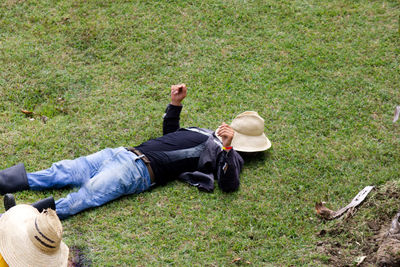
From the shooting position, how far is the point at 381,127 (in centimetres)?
602

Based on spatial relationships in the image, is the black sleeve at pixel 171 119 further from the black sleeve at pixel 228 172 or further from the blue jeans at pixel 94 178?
the black sleeve at pixel 228 172

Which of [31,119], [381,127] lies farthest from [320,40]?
[31,119]

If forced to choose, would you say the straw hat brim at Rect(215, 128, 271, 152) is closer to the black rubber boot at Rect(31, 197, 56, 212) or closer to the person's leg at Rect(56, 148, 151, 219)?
the person's leg at Rect(56, 148, 151, 219)

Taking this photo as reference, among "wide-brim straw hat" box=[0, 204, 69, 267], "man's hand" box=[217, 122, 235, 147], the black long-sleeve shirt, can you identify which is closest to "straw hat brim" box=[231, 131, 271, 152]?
the black long-sleeve shirt

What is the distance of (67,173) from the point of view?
4816mm

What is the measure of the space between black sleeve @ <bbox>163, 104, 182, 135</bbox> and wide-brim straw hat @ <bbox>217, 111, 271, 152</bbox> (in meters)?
0.69

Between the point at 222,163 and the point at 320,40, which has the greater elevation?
the point at 320,40

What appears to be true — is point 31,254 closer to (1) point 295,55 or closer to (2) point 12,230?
(2) point 12,230

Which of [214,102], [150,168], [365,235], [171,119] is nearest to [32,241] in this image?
[150,168]

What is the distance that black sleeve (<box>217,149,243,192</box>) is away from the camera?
480 cm

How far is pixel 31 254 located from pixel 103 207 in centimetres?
144

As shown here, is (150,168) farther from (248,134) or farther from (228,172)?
(248,134)

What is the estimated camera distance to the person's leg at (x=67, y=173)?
187 inches

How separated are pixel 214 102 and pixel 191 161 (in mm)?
1473
